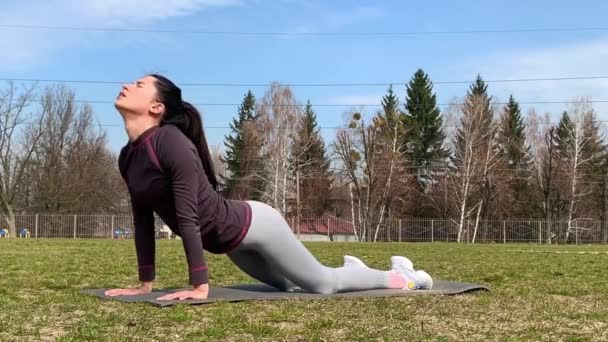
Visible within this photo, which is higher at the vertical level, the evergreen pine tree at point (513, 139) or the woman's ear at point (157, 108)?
the evergreen pine tree at point (513, 139)

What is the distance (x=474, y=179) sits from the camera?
5016 centimetres

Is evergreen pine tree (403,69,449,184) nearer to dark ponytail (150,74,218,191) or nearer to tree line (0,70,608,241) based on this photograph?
tree line (0,70,608,241)

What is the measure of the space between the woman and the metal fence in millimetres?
40839

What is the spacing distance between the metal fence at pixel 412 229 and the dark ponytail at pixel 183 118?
41.0 m

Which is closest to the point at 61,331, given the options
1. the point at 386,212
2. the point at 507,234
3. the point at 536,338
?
the point at 536,338

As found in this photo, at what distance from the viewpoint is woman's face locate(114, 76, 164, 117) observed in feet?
14.9

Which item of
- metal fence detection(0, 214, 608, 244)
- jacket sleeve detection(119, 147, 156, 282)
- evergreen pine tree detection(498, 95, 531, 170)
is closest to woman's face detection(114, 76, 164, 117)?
jacket sleeve detection(119, 147, 156, 282)

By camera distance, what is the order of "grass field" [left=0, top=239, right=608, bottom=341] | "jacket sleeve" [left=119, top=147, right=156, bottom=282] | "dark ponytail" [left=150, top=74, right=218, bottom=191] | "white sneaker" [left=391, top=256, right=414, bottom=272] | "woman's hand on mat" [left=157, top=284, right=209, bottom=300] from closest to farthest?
"grass field" [left=0, top=239, right=608, bottom=341]
"woman's hand on mat" [left=157, top=284, right=209, bottom=300]
"dark ponytail" [left=150, top=74, right=218, bottom=191]
"jacket sleeve" [left=119, top=147, right=156, bottom=282]
"white sneaker" [left=391, top=256, right=414, bottom=272]

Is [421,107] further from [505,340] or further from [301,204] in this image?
[505,340]

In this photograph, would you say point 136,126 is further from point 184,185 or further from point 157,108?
point 184,185

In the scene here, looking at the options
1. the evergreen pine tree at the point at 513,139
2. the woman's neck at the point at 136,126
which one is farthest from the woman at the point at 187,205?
the evergreen pine tree at the point at 513,139

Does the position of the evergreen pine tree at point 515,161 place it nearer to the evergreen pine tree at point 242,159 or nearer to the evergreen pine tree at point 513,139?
the evergreen pine tree at point 513,139

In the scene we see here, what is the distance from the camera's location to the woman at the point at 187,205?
172 inches

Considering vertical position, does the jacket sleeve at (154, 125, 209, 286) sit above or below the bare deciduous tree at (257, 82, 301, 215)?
below
